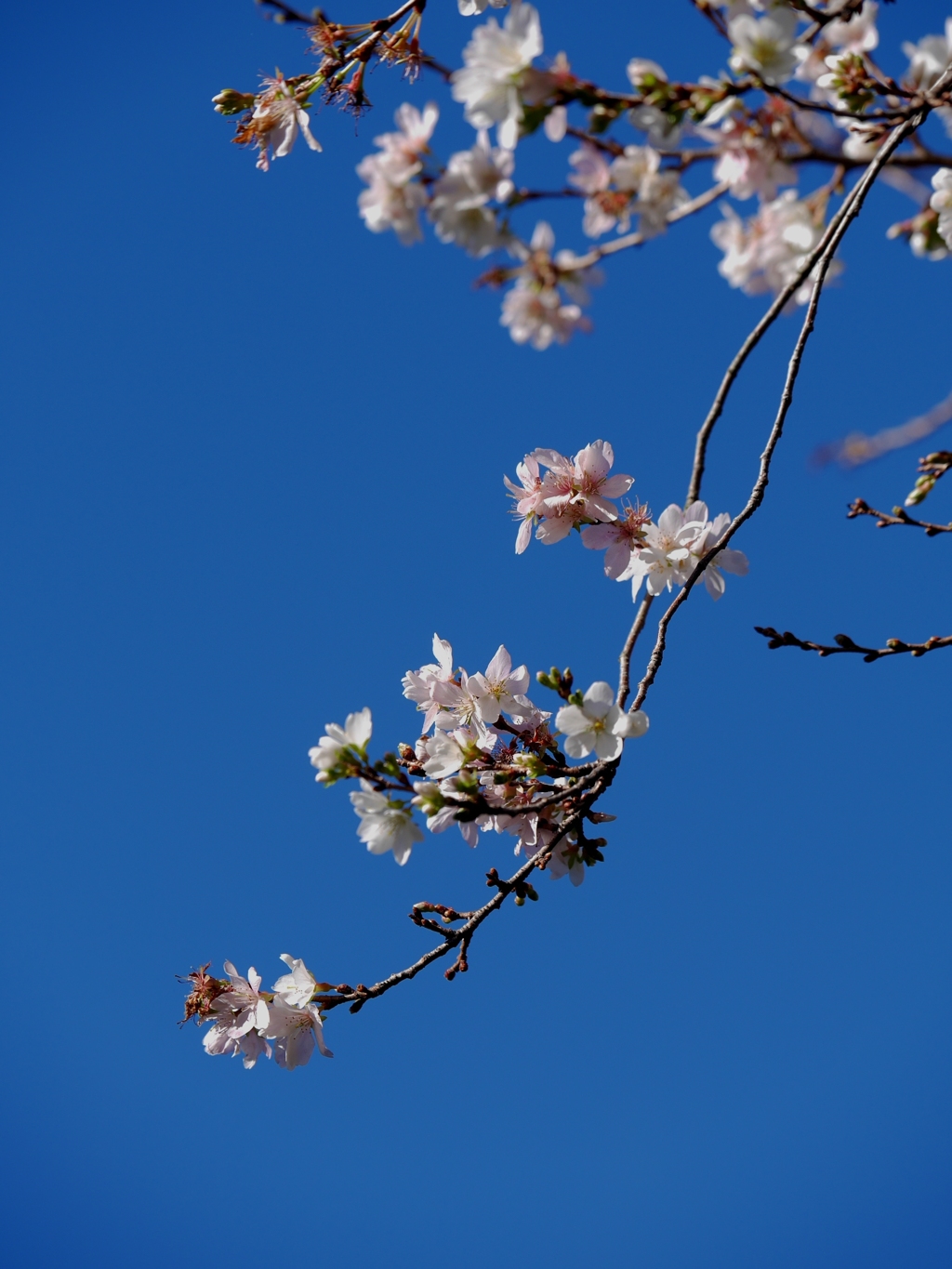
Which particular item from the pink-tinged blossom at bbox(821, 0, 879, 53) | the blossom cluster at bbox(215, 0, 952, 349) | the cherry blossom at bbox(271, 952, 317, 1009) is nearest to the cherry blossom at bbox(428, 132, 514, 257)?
the blossom cluster at bbox(215, 0, 952, 349)

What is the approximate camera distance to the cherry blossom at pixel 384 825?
1.96 metres

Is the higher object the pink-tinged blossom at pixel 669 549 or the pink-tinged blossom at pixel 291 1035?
the pink-tinged blossom at pixel 669 549

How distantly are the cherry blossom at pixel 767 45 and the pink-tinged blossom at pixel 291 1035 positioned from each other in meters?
2.36

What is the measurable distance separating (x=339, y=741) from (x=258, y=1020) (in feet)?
2.84

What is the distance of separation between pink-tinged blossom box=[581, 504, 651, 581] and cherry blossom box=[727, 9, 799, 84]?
0.99m

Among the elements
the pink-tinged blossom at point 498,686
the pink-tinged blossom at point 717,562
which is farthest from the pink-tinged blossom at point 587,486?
the pink-tinged blossom at point 498,686

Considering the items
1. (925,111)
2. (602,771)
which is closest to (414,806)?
→ (602,771)

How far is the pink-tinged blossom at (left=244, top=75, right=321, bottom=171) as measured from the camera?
2.38m

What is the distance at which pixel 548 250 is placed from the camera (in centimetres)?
291

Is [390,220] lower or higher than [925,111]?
higher

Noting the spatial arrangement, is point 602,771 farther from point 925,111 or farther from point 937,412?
point 937,412

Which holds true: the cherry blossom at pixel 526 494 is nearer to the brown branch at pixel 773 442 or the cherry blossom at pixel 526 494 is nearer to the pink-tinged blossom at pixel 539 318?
the brown branch at pixel 773 442

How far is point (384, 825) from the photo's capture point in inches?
78.0

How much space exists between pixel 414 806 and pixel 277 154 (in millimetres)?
1729
